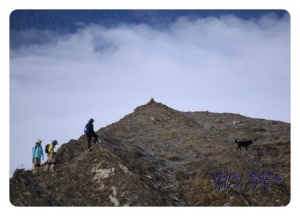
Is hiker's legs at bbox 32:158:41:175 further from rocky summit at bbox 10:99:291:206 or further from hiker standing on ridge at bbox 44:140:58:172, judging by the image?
hiker standing on ridge at bbox 44:140:58:172

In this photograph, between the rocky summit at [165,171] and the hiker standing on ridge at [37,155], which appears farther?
the hiker standing on ridge at [37,155]

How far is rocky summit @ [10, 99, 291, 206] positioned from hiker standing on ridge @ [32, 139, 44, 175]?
42 centimetres

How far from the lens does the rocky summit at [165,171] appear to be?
83.9 feet

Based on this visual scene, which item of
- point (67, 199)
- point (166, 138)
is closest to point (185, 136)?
point (166, 138)

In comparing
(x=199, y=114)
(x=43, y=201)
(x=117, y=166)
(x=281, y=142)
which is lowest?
(x=43, y=201)

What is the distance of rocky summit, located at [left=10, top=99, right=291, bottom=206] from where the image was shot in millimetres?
25562

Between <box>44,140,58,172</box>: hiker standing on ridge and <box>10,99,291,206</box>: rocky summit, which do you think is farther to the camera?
<box>44,140,58,172</box>: hiker standing on ridge

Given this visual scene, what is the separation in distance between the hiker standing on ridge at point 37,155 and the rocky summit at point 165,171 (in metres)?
0.42

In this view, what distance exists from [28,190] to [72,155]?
4.56 meters

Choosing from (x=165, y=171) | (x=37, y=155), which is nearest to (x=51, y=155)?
(x=37, y=155)

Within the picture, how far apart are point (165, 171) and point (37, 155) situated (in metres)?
7.18

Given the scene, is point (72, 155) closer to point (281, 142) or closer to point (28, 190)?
point (28, 190)

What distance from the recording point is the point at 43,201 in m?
24.6

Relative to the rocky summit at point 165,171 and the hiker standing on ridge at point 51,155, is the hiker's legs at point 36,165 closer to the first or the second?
the rocky summit at point 165,171
